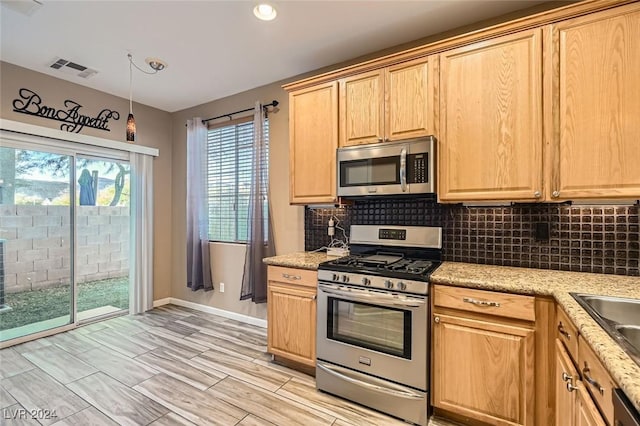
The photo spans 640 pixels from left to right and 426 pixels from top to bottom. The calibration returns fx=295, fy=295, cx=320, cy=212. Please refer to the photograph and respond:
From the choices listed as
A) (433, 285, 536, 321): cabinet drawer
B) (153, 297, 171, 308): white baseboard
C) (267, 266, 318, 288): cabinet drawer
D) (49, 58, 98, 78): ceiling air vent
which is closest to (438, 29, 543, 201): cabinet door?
(433, 285, 536, 321): cabinet drawer

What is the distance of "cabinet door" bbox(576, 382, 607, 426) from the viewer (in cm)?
97

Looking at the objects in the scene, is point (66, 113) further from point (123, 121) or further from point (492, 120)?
point (492, 120)

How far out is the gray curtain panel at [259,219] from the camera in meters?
3.16

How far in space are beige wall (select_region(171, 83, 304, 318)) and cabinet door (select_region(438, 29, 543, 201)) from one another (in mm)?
1633

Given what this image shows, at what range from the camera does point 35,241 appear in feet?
10.2

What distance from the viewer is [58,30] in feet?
7.68

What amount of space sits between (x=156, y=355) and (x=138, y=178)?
227 cm

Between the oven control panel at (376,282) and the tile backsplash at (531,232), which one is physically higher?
the tile backsplash at (531,232)

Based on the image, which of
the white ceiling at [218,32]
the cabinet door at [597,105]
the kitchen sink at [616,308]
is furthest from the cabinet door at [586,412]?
the white ceiling at [218,32]

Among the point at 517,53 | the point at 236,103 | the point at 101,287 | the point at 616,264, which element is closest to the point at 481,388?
the point at 616,264

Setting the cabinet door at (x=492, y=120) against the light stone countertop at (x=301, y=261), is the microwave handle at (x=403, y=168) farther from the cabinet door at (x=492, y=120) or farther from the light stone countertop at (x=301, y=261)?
the light stone countertop at (x=301, y=261)

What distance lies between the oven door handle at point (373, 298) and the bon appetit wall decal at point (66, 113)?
10.9 ft

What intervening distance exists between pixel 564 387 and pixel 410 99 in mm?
1894

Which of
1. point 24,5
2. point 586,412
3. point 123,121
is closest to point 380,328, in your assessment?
point 586,412
